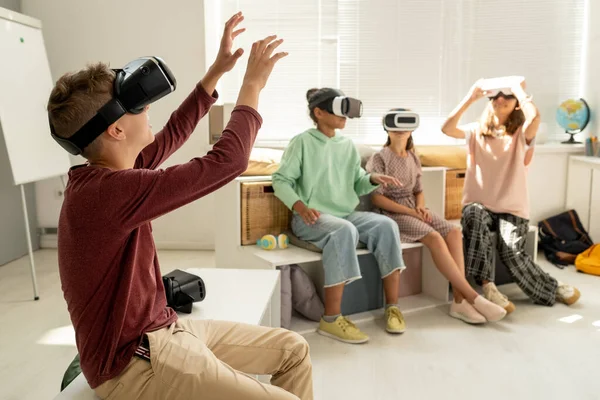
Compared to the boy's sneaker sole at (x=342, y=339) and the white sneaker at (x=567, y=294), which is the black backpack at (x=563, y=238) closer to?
the white sneaker at (x=567, y=294)

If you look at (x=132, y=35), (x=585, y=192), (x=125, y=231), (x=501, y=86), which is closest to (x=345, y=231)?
(x=501, y=86)

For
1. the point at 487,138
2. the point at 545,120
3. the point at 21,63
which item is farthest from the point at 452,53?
the point at 21,63

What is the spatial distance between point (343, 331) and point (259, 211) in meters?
0.72

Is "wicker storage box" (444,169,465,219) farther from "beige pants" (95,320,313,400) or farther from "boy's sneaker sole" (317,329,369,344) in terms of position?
"beige pants" (95,320,313,400)

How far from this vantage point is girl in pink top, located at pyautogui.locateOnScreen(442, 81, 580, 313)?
3057mm

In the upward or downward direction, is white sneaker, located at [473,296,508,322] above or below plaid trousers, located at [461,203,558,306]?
below

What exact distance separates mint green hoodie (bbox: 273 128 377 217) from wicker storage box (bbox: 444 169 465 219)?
774 mm

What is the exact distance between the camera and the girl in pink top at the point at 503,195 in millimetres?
3057

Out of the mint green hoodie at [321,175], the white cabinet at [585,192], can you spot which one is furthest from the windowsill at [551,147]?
the mint green hoodie at [321,175]

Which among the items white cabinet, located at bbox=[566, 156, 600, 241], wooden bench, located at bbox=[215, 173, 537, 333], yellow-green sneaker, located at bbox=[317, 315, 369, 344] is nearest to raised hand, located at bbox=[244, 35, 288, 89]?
wooden bench, located at bbox=[215, 173, 537, 333]

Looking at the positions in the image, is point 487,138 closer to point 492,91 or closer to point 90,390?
point 492,91

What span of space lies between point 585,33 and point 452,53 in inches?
38.5

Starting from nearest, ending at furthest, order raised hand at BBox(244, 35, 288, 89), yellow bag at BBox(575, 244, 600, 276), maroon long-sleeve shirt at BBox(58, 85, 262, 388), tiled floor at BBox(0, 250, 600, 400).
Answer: maroon long-sleeve shirt at BBox(58, 85, 262, 388)
raised hand at BBox(244, 35, 288, 89)
tiled floor at BBox(0, 250, 600, 400)
yellow bag at BBox(575, 244, 600, 276)

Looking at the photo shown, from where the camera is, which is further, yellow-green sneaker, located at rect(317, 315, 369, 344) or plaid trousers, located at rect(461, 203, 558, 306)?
plaid trousers, located at rect(461, 203, 558, 306)
